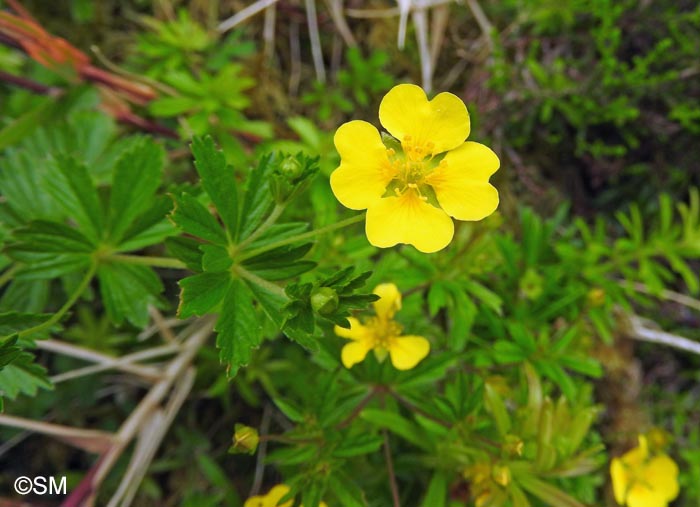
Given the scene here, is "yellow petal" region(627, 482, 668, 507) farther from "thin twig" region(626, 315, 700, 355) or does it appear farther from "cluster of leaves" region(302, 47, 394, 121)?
"cluster of leaves" region(302, 47, 394, 121)

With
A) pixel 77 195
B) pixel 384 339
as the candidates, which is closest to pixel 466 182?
pixel 384 339

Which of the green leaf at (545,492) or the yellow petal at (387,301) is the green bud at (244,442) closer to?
the yellow petal at (387,301)

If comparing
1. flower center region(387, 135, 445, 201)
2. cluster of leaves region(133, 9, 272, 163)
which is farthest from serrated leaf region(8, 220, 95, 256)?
flower center region(387, 135, 445, 201)

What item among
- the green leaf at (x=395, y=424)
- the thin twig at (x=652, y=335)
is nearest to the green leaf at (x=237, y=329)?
the green leaf at (x=395, y=424)

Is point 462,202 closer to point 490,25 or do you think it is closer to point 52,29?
point 490,25

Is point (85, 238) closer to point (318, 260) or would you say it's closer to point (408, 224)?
point (318, 260)

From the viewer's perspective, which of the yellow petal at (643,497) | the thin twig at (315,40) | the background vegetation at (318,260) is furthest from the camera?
the thin twig at (315,40)
